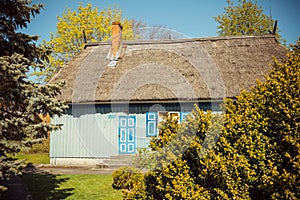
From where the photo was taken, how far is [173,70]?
1512 centimetres

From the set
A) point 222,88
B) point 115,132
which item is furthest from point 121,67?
point 222,88

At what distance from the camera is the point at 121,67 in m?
15.9

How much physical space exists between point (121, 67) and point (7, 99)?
31.9 ft

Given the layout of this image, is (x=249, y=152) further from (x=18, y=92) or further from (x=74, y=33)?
(x=74, y=33)

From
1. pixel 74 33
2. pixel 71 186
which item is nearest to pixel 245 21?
pixel 74 33

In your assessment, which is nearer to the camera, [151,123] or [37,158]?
[151,123]

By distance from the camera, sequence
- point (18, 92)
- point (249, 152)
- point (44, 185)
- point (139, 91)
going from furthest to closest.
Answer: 1. point (139, 91)
2. point (44, 185)
3. point (18, 92)
4. point (249, 152)

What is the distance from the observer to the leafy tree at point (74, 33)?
91.6ft

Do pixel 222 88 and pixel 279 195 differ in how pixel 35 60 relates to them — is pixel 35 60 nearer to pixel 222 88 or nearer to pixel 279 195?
pixel 279 195

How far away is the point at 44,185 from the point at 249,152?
7896 millimetres

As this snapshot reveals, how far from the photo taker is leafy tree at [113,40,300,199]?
174 inches

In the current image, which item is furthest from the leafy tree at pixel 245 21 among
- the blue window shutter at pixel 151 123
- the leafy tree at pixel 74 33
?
the blue window shutter at pixel 151 123

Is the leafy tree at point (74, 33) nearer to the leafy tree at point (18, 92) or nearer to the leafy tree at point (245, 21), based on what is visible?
the leafy tree at point (245, 21)

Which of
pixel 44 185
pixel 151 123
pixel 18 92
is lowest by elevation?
pixel 44 185
